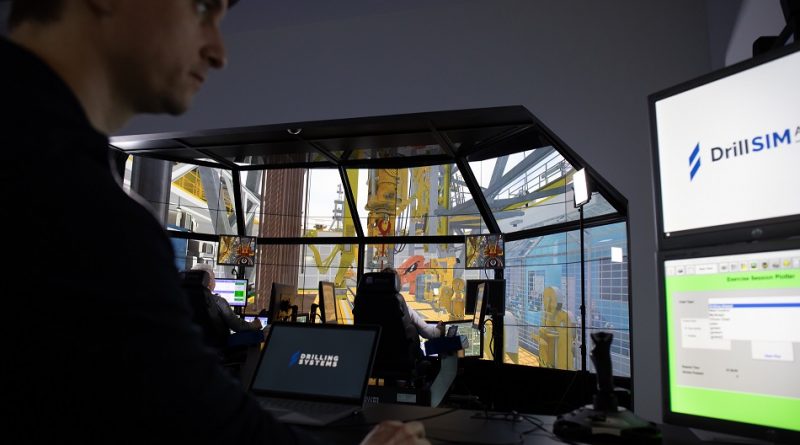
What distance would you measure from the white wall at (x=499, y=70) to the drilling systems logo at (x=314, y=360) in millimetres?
1833

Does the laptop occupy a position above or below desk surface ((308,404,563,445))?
above

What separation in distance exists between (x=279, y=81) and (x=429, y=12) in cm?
127

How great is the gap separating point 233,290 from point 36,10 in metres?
5.82

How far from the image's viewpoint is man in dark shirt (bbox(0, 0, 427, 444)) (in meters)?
0.40

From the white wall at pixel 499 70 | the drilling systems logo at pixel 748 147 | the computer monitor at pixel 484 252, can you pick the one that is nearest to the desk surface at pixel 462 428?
the drilling systems logo at pixel 748 147

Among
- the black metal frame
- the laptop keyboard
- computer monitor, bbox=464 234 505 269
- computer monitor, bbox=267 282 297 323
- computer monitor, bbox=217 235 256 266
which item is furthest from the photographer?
computer monitor, bbox=217 235 256 266

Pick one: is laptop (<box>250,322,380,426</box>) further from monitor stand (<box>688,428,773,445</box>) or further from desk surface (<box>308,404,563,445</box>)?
monitor stand (<box>688,428,773,445</box>)

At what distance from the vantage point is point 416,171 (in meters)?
5.84

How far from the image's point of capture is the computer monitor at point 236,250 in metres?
6.34

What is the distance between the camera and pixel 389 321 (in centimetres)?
404

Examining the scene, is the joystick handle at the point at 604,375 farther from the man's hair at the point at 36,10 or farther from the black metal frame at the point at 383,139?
the black metal frame at the point at 383,139

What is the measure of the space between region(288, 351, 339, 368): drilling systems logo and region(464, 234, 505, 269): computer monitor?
3817mm

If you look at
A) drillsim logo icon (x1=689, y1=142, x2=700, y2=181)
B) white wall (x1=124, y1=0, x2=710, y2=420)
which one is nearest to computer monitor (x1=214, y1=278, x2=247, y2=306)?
white wall (x1=124, y1=0, x2=710, y2=420)

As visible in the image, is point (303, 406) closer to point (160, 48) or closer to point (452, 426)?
point (452, 426)
